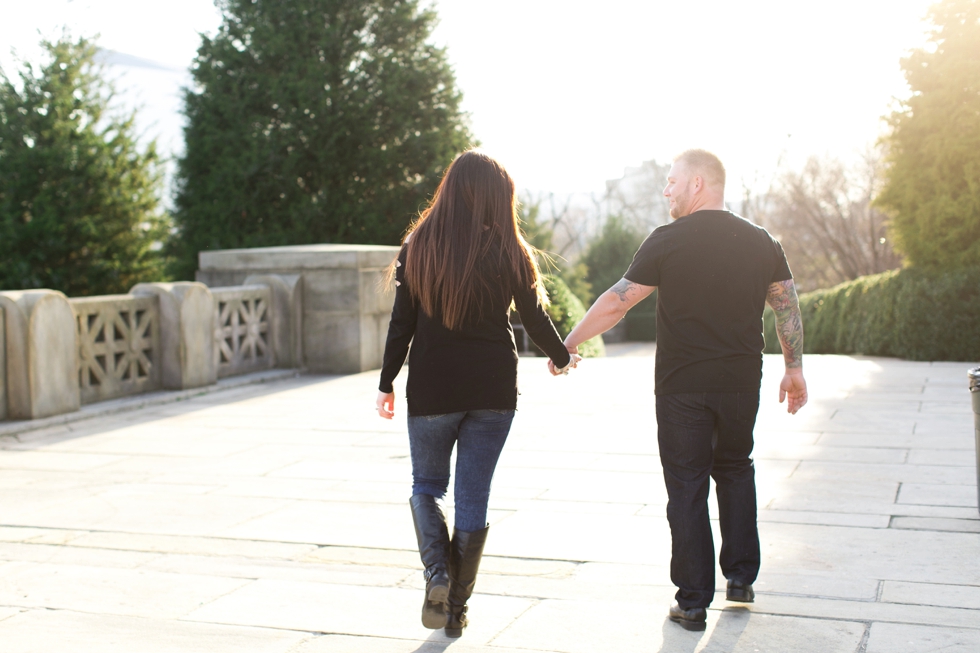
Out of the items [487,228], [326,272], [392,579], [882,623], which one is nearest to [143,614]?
[392,579]

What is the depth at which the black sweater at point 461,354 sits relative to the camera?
3492 millimetres

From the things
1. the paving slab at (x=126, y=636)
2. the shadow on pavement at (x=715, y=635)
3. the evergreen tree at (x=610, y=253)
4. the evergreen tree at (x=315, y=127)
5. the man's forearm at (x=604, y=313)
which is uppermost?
the evergreen tree at (x=315, y=127)

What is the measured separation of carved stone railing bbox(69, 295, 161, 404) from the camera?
861 cm

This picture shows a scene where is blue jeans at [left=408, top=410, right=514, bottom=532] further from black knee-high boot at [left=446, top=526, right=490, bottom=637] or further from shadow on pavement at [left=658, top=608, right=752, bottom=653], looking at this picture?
shadow on pavement at [left=658, top=608, right=752, bottom=653]

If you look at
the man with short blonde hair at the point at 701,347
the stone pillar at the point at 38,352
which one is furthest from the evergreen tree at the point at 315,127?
the man with short blonde hair at the point at 701,347

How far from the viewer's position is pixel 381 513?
530cm

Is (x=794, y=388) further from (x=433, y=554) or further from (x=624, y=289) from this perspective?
(x=433, y=554)

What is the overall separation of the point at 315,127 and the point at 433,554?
628 inches

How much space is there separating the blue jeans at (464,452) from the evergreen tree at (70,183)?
13562 millimetres

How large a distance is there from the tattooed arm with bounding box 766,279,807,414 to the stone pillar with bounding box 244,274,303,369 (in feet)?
26.3

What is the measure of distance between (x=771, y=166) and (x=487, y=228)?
43753mm

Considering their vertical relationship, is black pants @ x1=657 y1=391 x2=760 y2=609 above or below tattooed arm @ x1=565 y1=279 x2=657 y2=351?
below

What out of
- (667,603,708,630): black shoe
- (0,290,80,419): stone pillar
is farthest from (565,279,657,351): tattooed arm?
(0,290,80,419): stone pillar

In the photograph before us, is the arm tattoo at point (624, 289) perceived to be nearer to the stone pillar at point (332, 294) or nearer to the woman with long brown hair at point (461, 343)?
the woman with long brown hair at point (461, 343)
